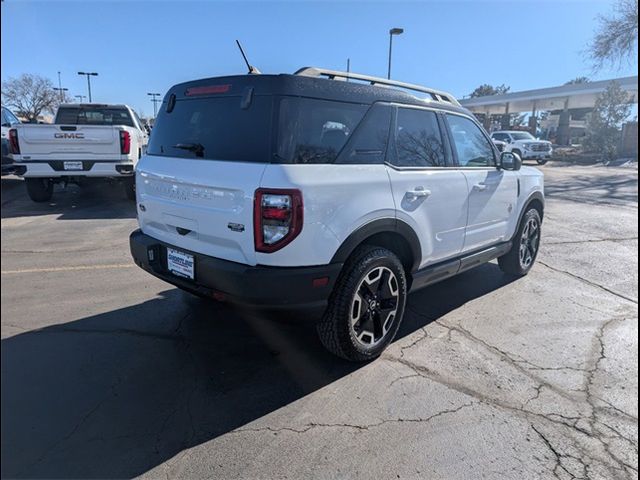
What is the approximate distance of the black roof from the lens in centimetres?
286

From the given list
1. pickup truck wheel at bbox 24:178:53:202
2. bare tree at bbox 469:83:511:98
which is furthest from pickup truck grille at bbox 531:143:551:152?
bare tree at bbox 469:83:511:98

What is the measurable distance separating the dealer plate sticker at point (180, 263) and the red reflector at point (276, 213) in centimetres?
73

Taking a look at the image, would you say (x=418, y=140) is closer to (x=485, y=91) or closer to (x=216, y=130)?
(x=216, y=130)

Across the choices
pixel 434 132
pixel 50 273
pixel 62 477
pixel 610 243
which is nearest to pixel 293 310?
pixel 62 477

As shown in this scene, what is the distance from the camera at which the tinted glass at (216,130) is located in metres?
2.85

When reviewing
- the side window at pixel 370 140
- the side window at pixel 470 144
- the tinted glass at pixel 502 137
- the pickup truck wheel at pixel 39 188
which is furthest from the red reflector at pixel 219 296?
the tinted glass at pixel 502 137

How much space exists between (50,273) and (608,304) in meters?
6.02

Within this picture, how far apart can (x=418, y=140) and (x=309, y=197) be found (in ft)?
4.82

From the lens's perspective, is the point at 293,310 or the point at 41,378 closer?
the point at 41,378

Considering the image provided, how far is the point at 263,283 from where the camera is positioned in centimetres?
269

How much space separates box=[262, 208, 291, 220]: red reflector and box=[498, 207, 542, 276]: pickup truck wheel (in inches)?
139

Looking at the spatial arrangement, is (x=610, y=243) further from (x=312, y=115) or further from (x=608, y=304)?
(x=312, y=115)

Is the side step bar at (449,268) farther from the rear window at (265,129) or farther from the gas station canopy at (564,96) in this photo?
the gas station canopy at (564,96)

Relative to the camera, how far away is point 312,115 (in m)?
2.95
